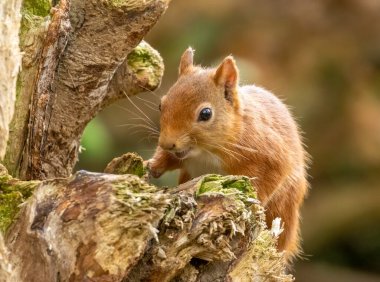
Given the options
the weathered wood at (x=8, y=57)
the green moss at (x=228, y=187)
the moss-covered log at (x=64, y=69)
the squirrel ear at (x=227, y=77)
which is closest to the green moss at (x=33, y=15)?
the moss-covered log at (x=64, y=69)

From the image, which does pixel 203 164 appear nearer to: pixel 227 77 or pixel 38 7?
pixel 227 77

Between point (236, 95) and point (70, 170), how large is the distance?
3.00ft

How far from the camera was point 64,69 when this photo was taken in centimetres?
333

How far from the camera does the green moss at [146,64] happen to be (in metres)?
3.63

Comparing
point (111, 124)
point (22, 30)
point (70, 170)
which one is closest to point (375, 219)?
point (111, 124)

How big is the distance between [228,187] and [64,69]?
2.72 ft

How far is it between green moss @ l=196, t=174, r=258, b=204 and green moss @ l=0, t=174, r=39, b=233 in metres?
0.50

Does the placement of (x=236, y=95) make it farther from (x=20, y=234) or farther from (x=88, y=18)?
(x=20, y=234)

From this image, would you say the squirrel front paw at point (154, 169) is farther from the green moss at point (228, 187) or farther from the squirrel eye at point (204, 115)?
the green moss at point (228, 187)

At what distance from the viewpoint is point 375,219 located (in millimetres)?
7844

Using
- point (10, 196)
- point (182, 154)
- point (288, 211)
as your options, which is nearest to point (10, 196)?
point (10, 196)

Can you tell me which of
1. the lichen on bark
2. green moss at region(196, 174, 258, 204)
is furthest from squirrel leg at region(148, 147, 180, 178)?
the lichen on bark

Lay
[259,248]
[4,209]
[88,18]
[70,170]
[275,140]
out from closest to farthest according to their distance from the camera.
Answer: [4,209] < [259,248] < [88,18] < [70,170] < [275,140]

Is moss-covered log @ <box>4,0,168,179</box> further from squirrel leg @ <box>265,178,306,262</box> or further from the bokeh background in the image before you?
the bokeh background
